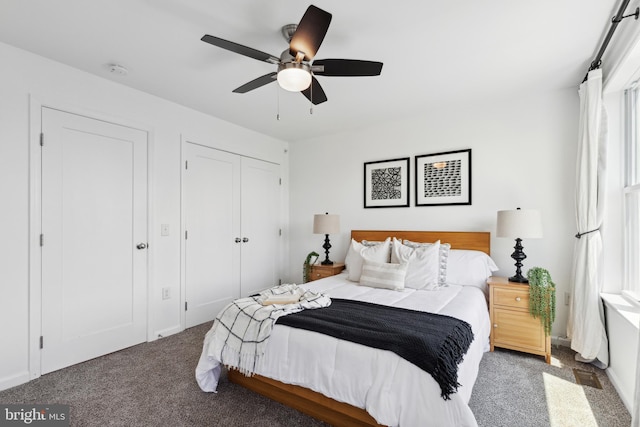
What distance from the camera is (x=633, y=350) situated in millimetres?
2010

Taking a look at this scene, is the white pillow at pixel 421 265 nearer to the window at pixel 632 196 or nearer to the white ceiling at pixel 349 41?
the window at pixel 632 196

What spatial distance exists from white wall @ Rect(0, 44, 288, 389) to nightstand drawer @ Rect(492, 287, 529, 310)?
329cm

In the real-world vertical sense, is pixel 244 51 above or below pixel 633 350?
above

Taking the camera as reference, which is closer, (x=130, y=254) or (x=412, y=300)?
(x=412, y=300)

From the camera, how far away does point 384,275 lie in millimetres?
2902

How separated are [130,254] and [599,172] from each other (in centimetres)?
435

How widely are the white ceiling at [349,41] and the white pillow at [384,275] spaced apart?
1733 mm

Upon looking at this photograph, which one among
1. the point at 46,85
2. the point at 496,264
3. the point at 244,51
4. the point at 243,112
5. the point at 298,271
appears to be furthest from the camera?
the point at 298,271

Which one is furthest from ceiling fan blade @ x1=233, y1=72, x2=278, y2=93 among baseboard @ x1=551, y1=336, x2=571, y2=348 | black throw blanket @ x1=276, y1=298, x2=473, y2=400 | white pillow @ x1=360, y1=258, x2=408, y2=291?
baseboard @ x1=551, y1=336, x2=571, y2=348

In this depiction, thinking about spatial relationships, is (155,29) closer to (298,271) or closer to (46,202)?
(46,202)

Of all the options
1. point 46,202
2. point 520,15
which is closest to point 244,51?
point 520,15

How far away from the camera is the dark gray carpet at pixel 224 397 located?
1922 mm

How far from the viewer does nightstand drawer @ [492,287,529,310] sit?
9.04 feet

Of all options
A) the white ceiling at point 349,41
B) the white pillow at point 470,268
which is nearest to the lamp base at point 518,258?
the white pillow at point 470,268
